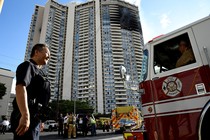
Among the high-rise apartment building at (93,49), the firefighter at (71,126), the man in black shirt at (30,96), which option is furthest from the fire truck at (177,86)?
the high-rise apartment building at (93,49)

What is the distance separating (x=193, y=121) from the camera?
2.54 m

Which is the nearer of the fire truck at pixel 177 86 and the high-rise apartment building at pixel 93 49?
the fire truck at pixel 177 86

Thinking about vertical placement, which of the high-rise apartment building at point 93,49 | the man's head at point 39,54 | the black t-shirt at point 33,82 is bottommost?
the black t-shirt at point 33,82

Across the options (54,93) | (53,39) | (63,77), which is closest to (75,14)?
(53,39)

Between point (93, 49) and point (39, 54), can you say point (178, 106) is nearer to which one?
point (39, 54)

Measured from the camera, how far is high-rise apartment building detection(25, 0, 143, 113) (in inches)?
3789

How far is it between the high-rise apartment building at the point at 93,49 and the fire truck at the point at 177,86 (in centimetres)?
9116

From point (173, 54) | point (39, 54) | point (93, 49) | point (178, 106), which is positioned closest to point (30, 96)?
point (39, 54)

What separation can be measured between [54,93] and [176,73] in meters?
101

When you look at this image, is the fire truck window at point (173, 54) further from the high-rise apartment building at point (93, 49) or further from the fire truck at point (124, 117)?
the high-rise apartment building at point (93, 49)

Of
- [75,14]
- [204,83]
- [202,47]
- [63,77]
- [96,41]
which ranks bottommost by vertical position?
[204,83]

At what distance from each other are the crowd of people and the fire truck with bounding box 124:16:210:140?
8868 mm

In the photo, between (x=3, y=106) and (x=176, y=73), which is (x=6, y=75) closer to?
(x=3, y=106)

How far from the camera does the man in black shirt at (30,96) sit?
1770mm
